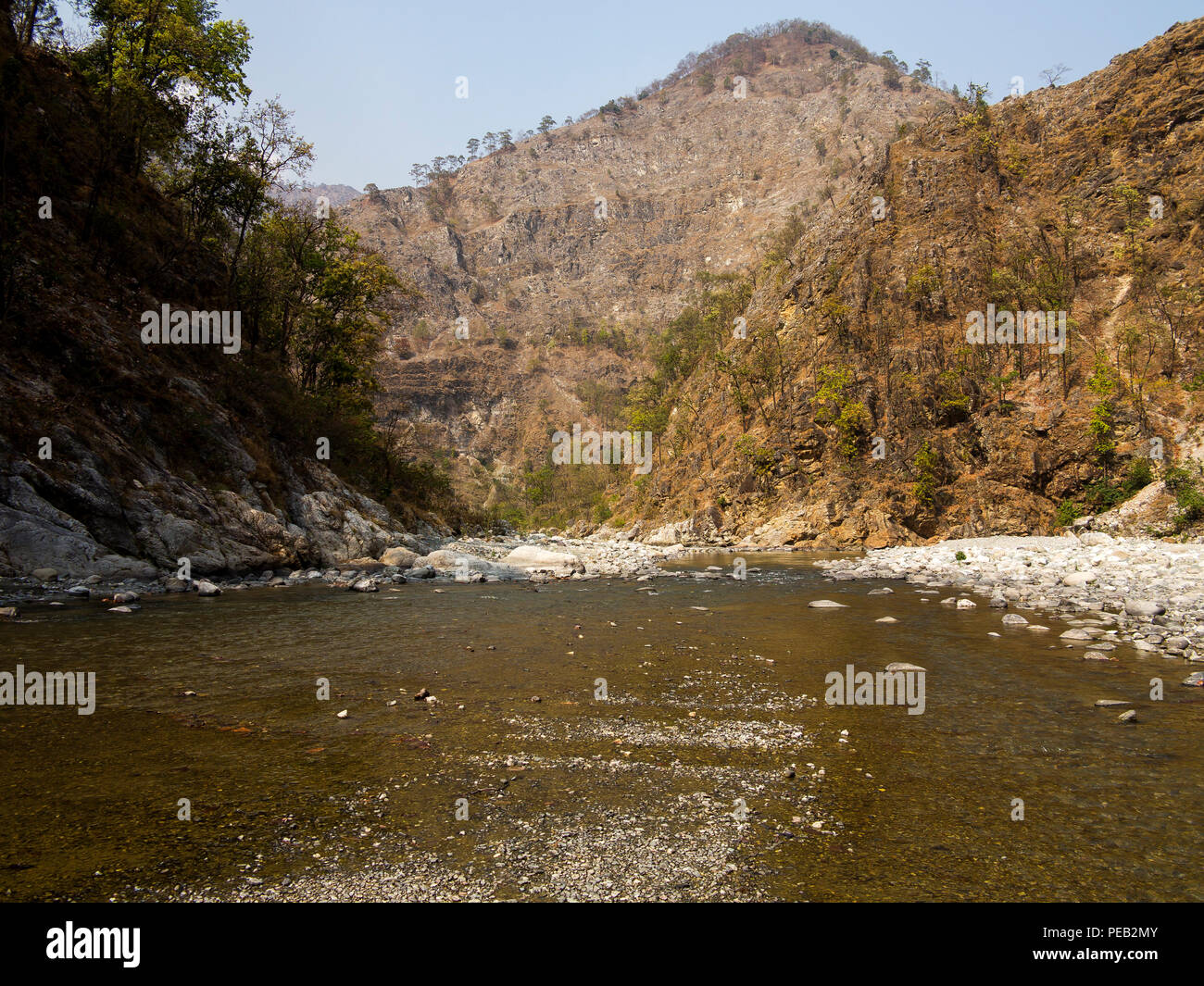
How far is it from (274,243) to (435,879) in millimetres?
34523

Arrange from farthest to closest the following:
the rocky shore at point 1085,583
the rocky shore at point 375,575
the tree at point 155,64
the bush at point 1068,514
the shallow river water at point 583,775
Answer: the bush at point 1068,514, the tree at point 155,64, the rocky shore at point 375,575, the rocky shore at point 1085,583, the shallow river water at point 583,775

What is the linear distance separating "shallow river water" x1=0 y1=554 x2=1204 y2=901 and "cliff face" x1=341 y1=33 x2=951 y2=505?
105 meters

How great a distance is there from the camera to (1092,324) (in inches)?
1471

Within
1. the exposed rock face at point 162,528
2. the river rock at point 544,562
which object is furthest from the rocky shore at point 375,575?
the exposed rock face at point 162,528

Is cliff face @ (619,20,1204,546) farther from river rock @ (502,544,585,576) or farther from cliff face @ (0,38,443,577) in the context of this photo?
cliff face @ (0,38,443,577)

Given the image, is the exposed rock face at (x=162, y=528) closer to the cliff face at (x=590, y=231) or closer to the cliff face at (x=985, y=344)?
the cliff face at (x=985, y=344)

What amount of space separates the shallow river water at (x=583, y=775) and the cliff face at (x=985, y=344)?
27.5 metres

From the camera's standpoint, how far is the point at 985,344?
4138cm

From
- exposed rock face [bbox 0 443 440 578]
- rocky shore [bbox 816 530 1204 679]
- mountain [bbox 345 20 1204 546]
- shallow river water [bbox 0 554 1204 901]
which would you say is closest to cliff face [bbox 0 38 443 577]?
exposed rock face [bbox 0 443 440 578]

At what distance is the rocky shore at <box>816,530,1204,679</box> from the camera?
1017 cm

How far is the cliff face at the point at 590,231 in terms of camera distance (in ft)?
419
